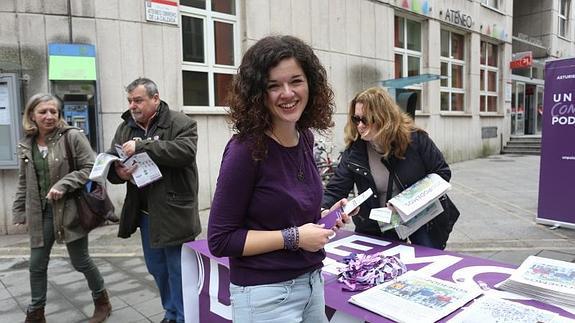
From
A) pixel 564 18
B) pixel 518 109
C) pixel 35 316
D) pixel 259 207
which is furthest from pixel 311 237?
pixel 564 18

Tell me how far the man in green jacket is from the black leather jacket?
0.96 metres

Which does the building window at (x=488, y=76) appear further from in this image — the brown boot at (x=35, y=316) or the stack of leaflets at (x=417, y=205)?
the brown boot at (x=35, y=316)

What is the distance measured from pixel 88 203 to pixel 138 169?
2.36ft

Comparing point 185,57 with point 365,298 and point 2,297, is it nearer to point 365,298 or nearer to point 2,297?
point 2,297

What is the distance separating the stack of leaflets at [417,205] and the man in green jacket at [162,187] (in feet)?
4.42

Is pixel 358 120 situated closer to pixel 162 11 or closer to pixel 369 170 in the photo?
pixel 369 170

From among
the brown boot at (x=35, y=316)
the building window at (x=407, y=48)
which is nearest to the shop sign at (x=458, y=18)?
the building window at (x=407, y=48)

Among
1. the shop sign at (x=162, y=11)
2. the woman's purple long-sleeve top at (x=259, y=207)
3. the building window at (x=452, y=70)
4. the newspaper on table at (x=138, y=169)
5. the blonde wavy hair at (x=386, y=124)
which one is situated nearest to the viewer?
the woman's purple long-sleeve top at (x=259, y=207)

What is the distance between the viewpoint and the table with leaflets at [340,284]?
5.81 ft

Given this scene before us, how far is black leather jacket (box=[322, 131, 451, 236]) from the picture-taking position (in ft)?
8.70

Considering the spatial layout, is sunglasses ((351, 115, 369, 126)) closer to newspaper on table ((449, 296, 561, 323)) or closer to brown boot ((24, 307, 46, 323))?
newspaper on table ((449, 296, 561, 323))

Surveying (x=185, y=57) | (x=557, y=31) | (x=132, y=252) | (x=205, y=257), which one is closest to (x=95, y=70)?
(x=185, y=57)

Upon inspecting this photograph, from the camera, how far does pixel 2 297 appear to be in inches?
149

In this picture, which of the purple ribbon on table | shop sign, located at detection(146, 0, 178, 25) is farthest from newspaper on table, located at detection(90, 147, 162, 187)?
shop sign, located at detection(146, 0, 178, 25)
